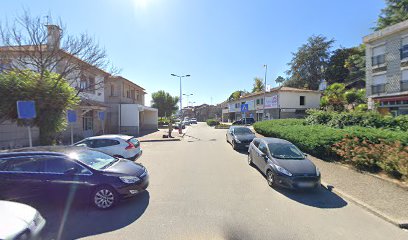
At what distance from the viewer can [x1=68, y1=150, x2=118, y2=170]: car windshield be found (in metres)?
5.58

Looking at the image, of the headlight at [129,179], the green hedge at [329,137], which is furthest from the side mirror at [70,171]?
the green hedge at [329,137]

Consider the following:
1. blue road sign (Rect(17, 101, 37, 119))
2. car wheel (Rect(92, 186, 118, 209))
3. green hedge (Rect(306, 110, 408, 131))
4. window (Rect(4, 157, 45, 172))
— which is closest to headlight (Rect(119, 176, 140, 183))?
car wheel (Rect(92, 186, 118, 209))

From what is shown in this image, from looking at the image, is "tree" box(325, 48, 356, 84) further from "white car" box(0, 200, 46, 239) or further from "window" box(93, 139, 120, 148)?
"white car" box(0, 200, 46, 239)

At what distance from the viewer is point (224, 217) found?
15.7ft

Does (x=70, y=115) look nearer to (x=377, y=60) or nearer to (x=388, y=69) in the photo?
(x=388, y=69)

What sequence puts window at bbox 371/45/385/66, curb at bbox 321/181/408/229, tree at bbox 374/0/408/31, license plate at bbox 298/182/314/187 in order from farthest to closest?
tree at bbox 374/0/408/31
window at bbox 371/45/385/66
license plate at bbox 298/182/314/187
curb at bbox 321/181/408/229

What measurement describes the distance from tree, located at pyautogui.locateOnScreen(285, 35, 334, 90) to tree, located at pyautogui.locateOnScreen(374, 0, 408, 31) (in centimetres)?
1744

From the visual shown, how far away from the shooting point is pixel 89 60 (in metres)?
15.1

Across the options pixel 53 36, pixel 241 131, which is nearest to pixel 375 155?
pixel 241 131

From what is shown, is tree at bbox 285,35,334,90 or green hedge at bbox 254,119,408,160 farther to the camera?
tree at bbox 285,35,334,90

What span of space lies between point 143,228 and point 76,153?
284 centimetres

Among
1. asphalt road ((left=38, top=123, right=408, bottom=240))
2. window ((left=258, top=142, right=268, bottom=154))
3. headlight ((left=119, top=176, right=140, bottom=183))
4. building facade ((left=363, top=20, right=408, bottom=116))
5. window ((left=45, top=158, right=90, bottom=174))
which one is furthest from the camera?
building facade ((left=363, top=20, right=408, bottom=116))

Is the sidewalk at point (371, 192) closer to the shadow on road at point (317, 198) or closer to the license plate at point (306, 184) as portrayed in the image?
the shadow on road at point (317, 198)

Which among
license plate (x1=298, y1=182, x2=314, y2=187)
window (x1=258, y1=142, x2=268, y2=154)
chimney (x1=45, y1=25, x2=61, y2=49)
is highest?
chimney (x1=45, y1=25, x2=61, y2=49)
